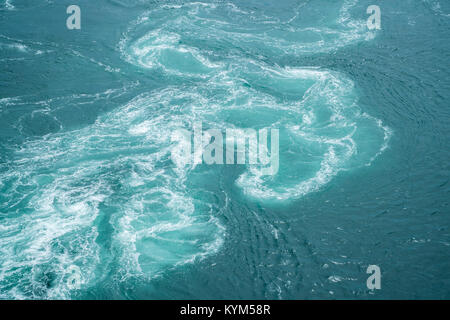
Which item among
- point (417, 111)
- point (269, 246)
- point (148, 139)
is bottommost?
point (269, 246)

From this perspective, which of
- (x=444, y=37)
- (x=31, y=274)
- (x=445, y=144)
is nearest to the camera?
(x=31, y=274)

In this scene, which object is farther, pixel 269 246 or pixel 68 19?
pixel 68 19

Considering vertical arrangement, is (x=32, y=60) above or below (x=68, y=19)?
below

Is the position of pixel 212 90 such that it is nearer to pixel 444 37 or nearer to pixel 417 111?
pixel 417 111

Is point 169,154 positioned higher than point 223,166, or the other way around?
point 169,154

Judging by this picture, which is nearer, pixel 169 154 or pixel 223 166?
pixel 223 166

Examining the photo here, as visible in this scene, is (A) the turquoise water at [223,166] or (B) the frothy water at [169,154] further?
(B) the frothy water at [169,154]

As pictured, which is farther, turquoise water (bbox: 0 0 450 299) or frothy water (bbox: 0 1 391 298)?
frothy water (bbox: 0 1 391 298)

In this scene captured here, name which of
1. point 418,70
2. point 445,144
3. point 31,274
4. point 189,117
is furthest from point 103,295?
point 418,70
